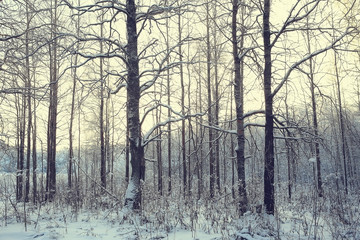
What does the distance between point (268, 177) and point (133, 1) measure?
20.1ft

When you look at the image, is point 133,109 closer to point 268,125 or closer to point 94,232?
point 94,232

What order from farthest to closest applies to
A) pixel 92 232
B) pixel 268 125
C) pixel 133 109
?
pixel 133 109
pixel 268 125
pixel 92 232

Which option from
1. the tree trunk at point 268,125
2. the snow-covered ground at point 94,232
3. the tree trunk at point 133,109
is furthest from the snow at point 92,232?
the tree trunk at point 268,125

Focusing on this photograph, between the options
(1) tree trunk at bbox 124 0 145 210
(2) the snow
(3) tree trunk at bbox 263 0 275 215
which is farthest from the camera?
(1) tree trunk at bbox 124 0 145 210

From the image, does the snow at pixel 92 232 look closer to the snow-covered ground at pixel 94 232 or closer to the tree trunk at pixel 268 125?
the snow-covered ground at pixel 94 232

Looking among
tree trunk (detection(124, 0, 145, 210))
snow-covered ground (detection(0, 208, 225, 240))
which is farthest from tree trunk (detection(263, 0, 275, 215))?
tree trunk (detection(124, 0, 145, 210))

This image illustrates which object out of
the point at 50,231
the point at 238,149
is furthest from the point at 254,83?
the point at 50,231

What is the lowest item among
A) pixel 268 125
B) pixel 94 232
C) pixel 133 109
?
pixel 94 232

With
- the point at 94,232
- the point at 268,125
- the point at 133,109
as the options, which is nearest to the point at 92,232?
the point at 94,232

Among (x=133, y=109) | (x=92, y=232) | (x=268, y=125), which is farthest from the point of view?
(x=133, y=109)

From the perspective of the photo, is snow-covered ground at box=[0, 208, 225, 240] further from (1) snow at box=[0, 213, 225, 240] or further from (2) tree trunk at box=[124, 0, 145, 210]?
(2) tree trunk at box=[124, 0, 145, 210]

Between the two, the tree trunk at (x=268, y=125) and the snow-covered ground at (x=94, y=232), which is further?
the tree trunk at (x=268, y=125)

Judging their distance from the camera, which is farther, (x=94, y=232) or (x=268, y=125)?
(x=268, y=125)

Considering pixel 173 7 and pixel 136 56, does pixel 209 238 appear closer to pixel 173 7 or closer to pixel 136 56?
pixel 136 56
